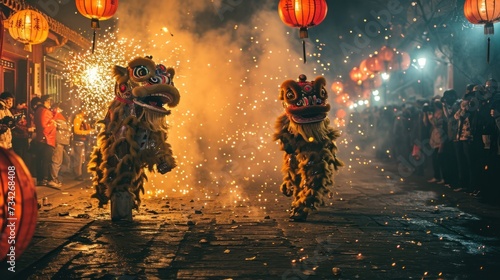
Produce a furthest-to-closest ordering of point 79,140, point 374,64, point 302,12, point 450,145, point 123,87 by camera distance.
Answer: point 374,64 → point 79,140 → point 450,145 → point 302,12 → point 123,87

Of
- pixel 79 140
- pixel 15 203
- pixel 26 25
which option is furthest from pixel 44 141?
pixel 15 203

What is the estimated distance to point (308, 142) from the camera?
8164 millimetres

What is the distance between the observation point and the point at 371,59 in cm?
2194

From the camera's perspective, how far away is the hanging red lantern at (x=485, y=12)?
1102 cm

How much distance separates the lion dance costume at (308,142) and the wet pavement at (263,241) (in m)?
0.35

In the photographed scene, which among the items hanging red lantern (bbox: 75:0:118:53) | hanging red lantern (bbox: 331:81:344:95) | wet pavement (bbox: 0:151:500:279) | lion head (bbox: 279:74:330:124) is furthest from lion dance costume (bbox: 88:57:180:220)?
hanging red lantern (bbox: 331:81:344:95)

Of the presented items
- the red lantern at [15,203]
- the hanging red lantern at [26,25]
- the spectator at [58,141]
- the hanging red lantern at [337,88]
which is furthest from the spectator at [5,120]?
the hanging red lantern at [337,88]

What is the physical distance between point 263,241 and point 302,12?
18.5 feet

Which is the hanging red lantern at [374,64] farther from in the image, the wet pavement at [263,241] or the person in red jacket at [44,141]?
the person in red jacket at [44,141]

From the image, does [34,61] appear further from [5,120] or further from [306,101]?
[306,101]

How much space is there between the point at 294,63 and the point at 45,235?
1349cm

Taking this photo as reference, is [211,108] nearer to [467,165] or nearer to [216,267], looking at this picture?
[467,165]

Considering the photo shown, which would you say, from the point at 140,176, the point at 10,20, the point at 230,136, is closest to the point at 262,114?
the point at 230,136

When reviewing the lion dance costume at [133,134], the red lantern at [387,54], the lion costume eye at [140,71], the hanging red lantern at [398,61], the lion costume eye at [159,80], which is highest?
the red lantern at [387,54]
